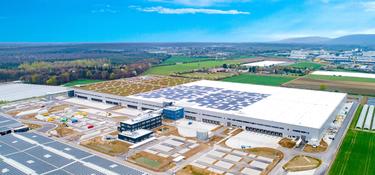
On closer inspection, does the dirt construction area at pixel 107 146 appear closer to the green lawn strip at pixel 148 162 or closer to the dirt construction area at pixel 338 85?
the green lawn strip at pixel 148 162

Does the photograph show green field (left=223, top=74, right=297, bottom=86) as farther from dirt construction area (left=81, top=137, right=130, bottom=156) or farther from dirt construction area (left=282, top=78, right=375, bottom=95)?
dirt construction area (left=81, top=137, right=130, bottom=156)

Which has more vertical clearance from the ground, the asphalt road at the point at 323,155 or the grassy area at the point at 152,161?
the asphalt road at the point at 323,155

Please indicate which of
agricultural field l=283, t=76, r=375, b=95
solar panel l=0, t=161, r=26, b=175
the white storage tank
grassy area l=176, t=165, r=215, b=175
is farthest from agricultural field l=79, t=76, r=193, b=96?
grassy area l=176, t=165, r=215, b=175

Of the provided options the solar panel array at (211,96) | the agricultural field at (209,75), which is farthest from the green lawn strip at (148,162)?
the agricultural field at (209,75)

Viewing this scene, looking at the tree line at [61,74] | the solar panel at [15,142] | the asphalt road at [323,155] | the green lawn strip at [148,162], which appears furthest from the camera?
the tree line at [61,74]

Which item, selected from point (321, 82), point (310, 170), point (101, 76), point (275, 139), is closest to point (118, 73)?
point (101, 76)
